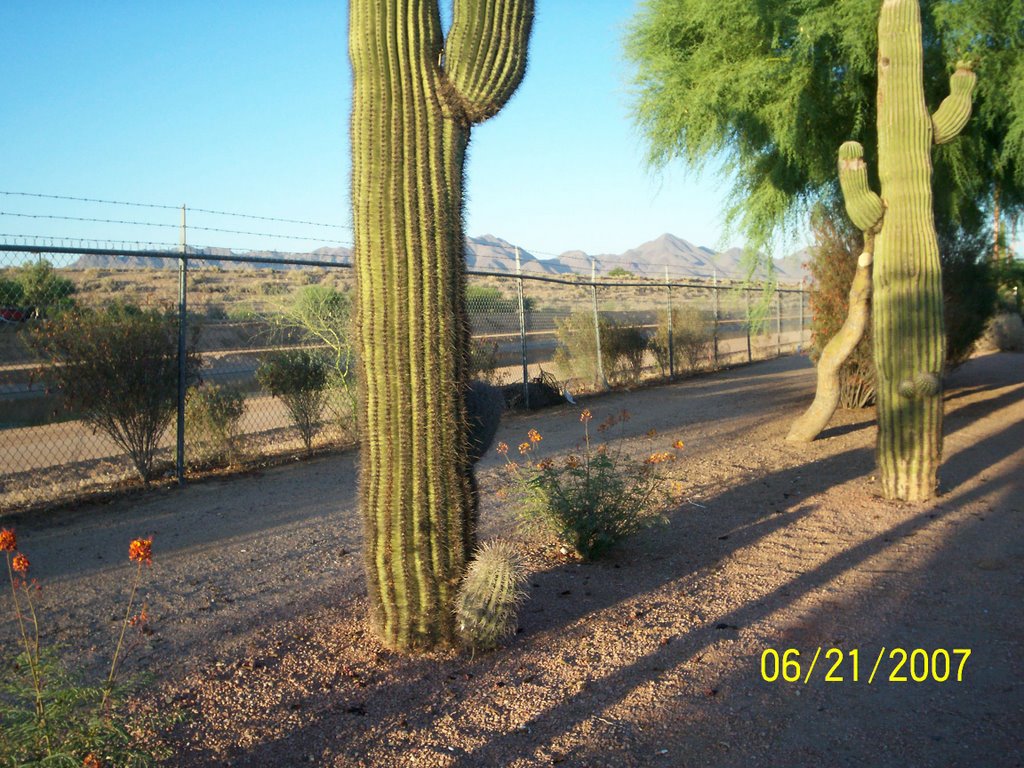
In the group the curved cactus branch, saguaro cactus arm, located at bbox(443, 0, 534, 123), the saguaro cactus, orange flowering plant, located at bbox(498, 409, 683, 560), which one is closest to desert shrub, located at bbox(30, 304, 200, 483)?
orange flowering plant, located at bbox(498, 409, 683, 560)

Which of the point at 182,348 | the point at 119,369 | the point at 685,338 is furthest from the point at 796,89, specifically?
the point at 685,338

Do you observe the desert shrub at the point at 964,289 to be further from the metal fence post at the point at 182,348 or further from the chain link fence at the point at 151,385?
the metal fence post at the point at 182,348

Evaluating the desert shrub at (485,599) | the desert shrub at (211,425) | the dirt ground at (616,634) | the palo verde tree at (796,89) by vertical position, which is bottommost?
the dirt ground at (616,634)

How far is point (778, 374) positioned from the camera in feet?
64.2

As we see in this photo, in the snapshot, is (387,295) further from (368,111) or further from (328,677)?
(328,677)

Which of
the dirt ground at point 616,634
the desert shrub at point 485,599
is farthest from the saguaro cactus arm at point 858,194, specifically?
the desert shrub at point 485,599

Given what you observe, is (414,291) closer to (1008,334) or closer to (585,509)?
(585,509)

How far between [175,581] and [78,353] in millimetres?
3105

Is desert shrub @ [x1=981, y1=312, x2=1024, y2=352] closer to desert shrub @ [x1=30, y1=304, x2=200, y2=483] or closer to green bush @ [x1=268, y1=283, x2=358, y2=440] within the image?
green bush @ [x1=268, y1=283, x2=358, y2=440]

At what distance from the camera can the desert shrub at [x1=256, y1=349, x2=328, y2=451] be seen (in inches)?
403

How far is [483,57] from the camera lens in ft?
14.9

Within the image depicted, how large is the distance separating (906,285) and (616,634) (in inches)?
170

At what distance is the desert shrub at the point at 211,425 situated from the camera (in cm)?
949

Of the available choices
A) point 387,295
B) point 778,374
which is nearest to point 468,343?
point 387,295
